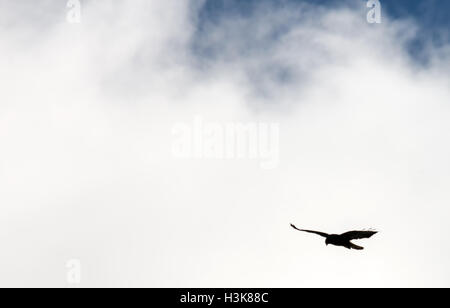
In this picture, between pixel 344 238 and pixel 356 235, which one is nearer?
pixel 356 235

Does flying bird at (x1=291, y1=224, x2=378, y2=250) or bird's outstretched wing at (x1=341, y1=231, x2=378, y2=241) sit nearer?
bird's outstretched wing at (x1=341, y1=231, x2=378, y2=241)

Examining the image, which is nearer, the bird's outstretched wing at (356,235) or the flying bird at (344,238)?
the bird's outstretched wing at (356,235)

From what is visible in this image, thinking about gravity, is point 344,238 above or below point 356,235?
below

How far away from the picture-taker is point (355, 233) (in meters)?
17.0
